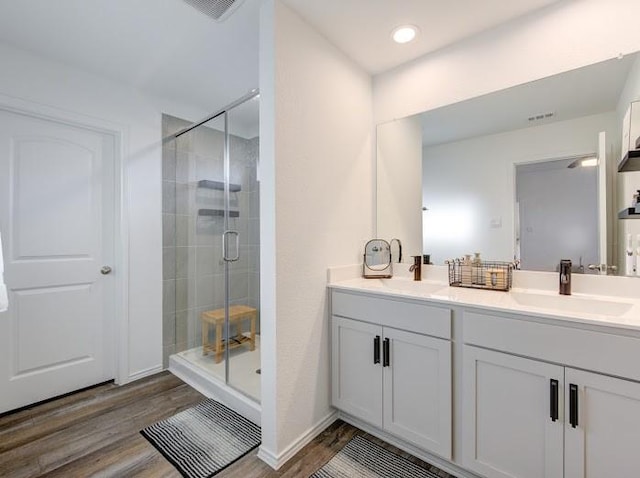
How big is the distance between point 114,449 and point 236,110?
227cm

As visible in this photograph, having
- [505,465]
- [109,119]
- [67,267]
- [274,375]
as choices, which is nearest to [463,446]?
[505,465]

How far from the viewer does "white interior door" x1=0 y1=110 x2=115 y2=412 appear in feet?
6.70

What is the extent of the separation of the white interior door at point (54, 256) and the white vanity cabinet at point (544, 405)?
2654 mm

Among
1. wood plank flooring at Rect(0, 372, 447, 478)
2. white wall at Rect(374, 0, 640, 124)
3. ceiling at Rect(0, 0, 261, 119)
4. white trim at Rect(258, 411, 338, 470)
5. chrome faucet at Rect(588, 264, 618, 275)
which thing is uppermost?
ceiling at Rect(0, 0, 261, 119)

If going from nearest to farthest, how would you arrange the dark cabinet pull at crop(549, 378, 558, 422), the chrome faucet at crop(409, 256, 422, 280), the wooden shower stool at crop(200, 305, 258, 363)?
1. the dark cabinet pull at crop(549, 378, 558, 422)
2. the chrome faucet at crop(409, 256, 422, 280)
3. the wooden shower stool at crop(200, 305, 258, 363)

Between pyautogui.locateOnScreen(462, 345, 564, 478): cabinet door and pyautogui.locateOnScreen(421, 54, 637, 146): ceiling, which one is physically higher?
pyautogui.locateOnScreen(421, 54, 637, 146): ceiling

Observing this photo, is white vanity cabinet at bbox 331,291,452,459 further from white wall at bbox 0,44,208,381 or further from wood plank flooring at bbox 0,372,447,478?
white wall at bbox 0,44,208,381

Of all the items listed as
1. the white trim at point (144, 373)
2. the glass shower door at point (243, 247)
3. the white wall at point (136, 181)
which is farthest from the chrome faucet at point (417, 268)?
the white trim at point (144, 373)

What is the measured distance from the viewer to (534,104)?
167 centimetres

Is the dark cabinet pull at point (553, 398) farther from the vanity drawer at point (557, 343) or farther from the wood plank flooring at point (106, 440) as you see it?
the wood plank flooring at point (106, 440)

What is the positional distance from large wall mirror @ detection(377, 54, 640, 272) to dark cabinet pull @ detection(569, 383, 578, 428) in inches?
27.8

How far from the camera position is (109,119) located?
239 cm

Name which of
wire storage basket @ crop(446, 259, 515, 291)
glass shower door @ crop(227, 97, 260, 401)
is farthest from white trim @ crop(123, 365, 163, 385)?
wire storage basket @ crop(446, 259, 515, 291)

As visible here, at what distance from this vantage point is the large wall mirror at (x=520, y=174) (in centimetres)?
151
